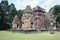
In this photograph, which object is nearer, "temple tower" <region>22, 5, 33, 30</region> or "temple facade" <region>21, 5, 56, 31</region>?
"temple facade" <region>21, 5, 56, 31</region>

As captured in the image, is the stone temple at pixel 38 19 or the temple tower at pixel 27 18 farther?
the temple tower at pixel 27 18

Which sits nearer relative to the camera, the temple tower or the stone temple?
the stone temple

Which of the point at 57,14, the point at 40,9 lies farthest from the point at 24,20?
the point at 57,14

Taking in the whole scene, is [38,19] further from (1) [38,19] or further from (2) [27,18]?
(2) [27,18]

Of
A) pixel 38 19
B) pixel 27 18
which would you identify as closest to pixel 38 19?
pixel 38 19

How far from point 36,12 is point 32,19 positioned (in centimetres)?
123

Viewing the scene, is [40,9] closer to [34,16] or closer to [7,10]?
[34,16]

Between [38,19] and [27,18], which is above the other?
[27,18]

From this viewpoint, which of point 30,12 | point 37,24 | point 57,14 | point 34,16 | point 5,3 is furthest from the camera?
point 57,14

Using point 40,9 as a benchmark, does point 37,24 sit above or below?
below

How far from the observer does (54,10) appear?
39406 mm

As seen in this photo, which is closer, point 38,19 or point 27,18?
point 38,19

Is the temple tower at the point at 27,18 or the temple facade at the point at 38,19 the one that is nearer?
the temple facade at the point at 38,19

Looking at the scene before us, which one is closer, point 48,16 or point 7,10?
point 48,16
